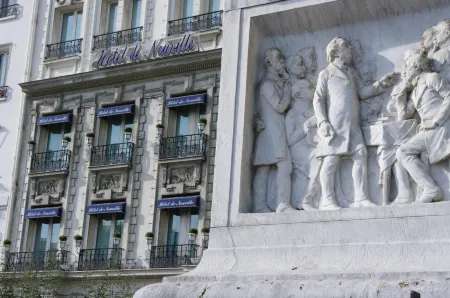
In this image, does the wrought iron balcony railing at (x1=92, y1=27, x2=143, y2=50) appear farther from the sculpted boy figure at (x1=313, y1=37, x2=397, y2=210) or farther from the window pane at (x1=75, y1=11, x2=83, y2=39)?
the sculpted boy figure at (x1=313, y1=37, x2=397, y2=210)

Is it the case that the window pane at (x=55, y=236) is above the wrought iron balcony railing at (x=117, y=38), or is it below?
below

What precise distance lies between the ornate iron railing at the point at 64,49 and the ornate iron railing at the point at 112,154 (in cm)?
414

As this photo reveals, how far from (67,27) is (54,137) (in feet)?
14.2

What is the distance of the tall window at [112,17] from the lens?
33.0 metres

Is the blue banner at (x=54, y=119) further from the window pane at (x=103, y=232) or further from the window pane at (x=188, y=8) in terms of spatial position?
the window pane at (x=188, y=8)

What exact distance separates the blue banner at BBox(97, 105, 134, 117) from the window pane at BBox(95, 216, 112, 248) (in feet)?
11.5

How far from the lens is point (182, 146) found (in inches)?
1153

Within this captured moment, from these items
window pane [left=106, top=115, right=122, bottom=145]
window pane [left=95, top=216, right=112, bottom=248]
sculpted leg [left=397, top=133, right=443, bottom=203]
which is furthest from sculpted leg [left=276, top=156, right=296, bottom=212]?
window pane [left=106, top=115, right=122, bottom=145]

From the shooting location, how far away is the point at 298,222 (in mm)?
8164

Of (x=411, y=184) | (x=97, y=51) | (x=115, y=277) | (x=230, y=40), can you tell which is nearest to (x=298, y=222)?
(x=411, y=184)

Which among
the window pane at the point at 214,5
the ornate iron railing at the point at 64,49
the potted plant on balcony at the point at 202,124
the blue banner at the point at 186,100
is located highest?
the window pane at the point at 214,5

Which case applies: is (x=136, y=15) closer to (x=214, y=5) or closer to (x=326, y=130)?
(x=214, y=5)

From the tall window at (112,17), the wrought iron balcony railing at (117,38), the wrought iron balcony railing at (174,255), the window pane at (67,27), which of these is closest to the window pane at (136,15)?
the wrought iron balcony railing at (117,38)

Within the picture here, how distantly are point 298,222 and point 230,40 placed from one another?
2.07 metres
